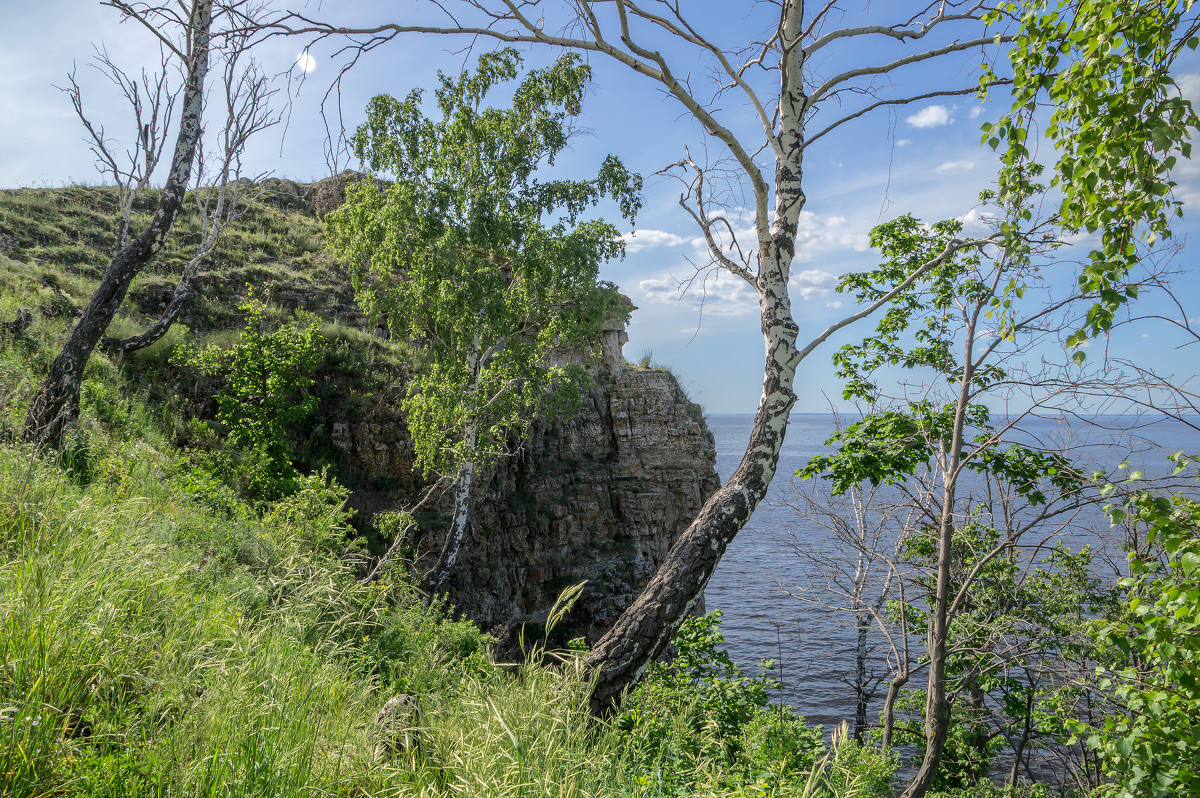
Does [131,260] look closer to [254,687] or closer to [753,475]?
[254,687]

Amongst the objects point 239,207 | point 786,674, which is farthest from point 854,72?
point 239,207

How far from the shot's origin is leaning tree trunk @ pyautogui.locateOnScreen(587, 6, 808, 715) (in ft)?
13.7

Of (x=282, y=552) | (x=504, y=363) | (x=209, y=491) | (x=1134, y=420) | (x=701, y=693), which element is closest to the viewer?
(x=1134, y=420)

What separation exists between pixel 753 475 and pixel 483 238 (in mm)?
8738

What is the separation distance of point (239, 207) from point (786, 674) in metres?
27.7

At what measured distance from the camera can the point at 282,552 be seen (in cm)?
596

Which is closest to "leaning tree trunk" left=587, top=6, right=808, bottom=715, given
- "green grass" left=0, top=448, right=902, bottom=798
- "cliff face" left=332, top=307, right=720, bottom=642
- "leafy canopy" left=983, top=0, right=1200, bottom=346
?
"green grass" left=0, top=448, right=902, bottom=798

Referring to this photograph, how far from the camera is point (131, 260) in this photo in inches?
299

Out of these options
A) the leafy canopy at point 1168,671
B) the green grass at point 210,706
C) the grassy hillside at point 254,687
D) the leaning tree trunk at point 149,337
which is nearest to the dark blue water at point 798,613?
the leafy canopy at point 1168,671

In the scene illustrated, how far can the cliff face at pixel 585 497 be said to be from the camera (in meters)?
16.2

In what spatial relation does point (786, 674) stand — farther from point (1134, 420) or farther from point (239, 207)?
point (239, 207)

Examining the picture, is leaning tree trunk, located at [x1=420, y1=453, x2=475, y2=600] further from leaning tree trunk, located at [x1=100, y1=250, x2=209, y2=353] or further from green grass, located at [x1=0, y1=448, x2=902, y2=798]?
green grass, located at [x1=0, y1=448, x2=902, y2=798]

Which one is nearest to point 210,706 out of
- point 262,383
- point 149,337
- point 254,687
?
point 254,687

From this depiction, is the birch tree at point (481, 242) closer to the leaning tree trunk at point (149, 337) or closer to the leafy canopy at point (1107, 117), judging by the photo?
the leaning tree trunk at point (149, 337)
